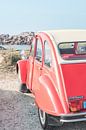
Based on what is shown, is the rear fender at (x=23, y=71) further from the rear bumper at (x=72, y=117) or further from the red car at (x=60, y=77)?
the rear bumper at (x=72, y=117)

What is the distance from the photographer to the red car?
19.3ft

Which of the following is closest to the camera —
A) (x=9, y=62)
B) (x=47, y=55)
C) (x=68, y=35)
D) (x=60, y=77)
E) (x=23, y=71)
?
(x=60, y=77)

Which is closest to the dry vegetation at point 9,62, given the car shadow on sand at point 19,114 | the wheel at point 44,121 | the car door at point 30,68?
the car shadow on sand at point 19,114

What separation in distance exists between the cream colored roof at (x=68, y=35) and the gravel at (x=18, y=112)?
1694 mm

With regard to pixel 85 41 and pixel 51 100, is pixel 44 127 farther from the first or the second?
pixel 85 41

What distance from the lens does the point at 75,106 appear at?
5.83 meters

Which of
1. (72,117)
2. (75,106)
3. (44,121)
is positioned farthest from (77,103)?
(44,121)

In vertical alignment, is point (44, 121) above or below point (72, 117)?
below

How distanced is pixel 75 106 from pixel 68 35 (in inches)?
73.8

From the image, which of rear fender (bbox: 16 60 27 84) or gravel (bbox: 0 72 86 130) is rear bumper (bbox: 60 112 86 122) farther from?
rear fender (bbox: 16 60 27 84)

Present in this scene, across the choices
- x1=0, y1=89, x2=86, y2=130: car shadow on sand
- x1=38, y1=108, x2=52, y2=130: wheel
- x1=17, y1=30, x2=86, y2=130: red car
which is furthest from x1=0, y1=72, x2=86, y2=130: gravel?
x1=17, y1=30, x2=86, y2=130: red car

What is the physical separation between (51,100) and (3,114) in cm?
211

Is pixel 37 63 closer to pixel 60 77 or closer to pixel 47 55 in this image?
pixel 47 55

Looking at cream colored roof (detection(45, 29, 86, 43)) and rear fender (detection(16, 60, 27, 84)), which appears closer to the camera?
cream colored roof (detection(45, 29, 86, 43))
